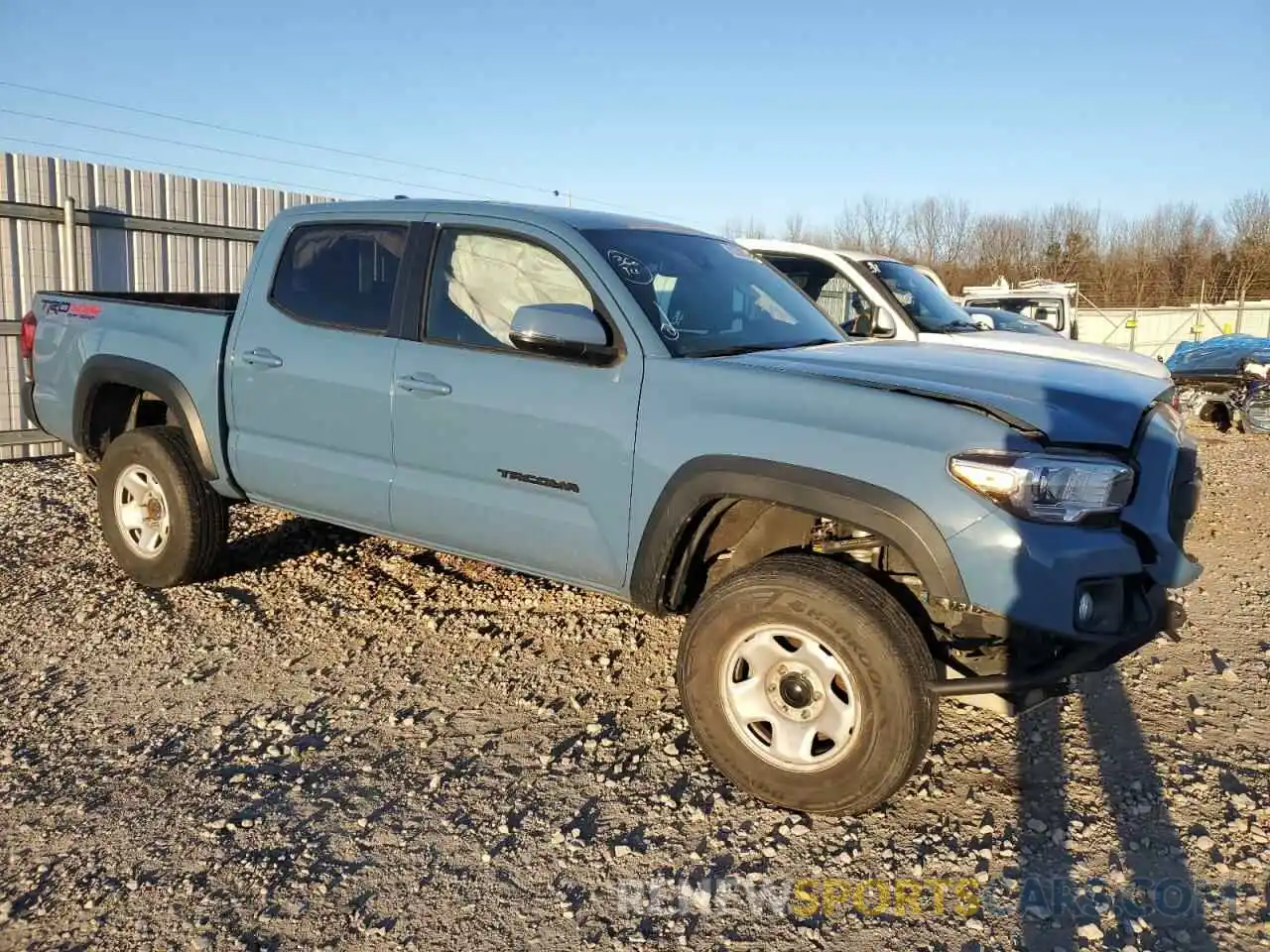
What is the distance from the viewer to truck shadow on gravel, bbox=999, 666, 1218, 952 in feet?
9.04

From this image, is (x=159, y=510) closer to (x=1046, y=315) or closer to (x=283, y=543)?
(x=283, y=543)

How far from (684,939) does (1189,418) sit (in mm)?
14926

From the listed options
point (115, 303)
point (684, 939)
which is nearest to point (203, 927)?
point (684, 939)

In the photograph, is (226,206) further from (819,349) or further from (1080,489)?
(1080,489)

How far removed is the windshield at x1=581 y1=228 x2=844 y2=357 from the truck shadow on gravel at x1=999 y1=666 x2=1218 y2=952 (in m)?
1.90

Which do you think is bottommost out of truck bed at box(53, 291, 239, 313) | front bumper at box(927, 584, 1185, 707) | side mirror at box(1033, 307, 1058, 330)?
front bumper at box(927, 584, 1185, 707)

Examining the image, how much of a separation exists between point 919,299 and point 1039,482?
6.43 m

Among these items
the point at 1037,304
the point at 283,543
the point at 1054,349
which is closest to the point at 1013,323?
the point at 1054,349

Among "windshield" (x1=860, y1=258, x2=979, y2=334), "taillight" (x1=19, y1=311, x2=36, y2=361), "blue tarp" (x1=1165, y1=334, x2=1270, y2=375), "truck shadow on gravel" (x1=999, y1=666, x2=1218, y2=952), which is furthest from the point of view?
"blue tarp" (x1=1165, y1=334, x2=1270, y2=375)

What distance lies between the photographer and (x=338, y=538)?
6516 mm

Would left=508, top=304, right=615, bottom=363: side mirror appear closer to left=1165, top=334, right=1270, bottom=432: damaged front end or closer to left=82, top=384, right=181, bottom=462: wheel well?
left=82, top=384, right=181, bottom=462: wheel well

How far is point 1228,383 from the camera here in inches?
543

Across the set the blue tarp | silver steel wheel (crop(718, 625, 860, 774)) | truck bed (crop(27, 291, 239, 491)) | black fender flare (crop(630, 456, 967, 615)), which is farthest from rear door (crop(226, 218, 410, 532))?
the blue tarp

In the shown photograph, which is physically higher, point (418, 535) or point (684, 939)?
point (418, 535)
